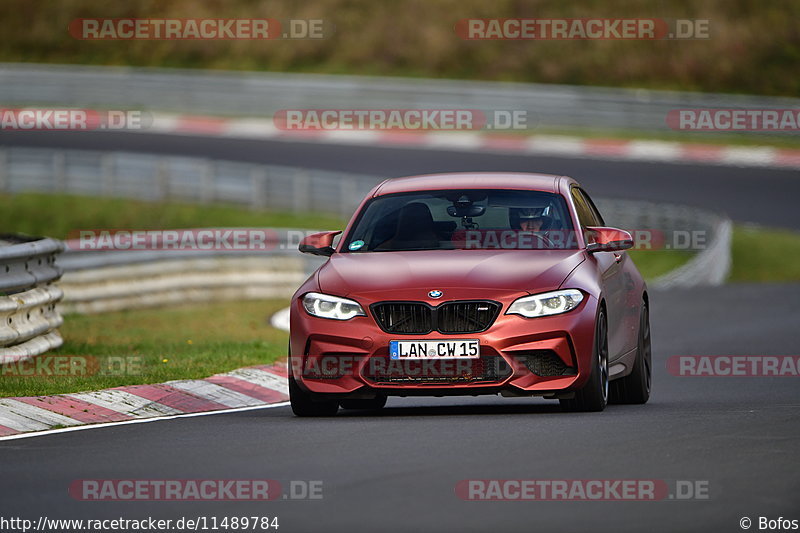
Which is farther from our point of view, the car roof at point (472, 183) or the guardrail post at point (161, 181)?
the guardrail post at point (161, 181)

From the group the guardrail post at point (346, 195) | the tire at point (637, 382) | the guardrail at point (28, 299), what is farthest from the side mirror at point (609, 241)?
the guardrail post at point (346, 195)

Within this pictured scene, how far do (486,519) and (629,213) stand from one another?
21601mm

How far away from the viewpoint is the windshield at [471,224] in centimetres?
1131

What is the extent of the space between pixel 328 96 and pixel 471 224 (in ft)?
101

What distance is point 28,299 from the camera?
13.4 metres

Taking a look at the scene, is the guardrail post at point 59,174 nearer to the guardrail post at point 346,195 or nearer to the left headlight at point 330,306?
the guardrail post at point 346,195

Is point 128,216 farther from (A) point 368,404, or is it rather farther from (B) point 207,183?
(A) point 368,404

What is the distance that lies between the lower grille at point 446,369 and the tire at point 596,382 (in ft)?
1.86

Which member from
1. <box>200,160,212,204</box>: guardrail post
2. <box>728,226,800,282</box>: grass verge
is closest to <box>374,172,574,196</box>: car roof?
<box>728,226,800,282</box>: grass verge

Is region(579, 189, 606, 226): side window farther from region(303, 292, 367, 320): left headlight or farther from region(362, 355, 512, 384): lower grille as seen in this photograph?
region(303, 292, 367, 320): left headlight

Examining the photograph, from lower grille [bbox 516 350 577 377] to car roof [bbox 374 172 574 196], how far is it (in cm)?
163

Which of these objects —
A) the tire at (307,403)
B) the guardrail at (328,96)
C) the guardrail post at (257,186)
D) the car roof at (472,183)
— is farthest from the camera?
the guardrail at (328,96)

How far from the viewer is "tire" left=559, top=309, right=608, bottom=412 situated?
1058 centimetres

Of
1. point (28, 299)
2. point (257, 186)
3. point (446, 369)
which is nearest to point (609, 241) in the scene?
point (446, 369)
